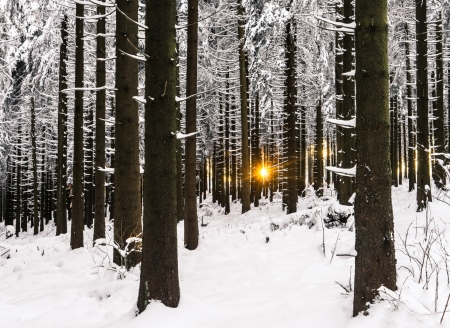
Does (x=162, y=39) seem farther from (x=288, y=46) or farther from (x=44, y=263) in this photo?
(x=288, y=46)

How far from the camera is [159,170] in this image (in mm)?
3613

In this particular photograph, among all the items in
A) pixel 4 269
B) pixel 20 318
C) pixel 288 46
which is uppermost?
pixel 288 46

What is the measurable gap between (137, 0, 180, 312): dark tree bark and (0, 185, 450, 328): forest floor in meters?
0.25

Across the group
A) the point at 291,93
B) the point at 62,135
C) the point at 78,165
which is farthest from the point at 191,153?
the point at 62,135

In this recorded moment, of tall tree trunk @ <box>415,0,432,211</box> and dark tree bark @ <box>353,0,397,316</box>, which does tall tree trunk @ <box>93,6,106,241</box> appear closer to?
dark tree bark @ <box>353,0,397,316</box>

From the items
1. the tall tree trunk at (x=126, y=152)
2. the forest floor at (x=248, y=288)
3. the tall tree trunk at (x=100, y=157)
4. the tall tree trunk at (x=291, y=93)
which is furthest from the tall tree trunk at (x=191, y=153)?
the tall tree trunk at (x=291, y=93)

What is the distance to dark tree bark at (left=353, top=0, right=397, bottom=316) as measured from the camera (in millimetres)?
3000

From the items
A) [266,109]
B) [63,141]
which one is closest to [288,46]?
[266,109]

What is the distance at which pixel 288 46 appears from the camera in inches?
516

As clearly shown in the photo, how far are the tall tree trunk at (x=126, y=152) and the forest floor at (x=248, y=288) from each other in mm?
686

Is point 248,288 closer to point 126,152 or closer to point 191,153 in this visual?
point 126,152

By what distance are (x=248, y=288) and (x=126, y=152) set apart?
3.04 meters

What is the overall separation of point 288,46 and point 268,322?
1169cm

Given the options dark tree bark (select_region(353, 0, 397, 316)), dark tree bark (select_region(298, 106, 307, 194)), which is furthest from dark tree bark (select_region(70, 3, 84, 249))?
dark tree bark (select_region(298, 106, 307, 194))
